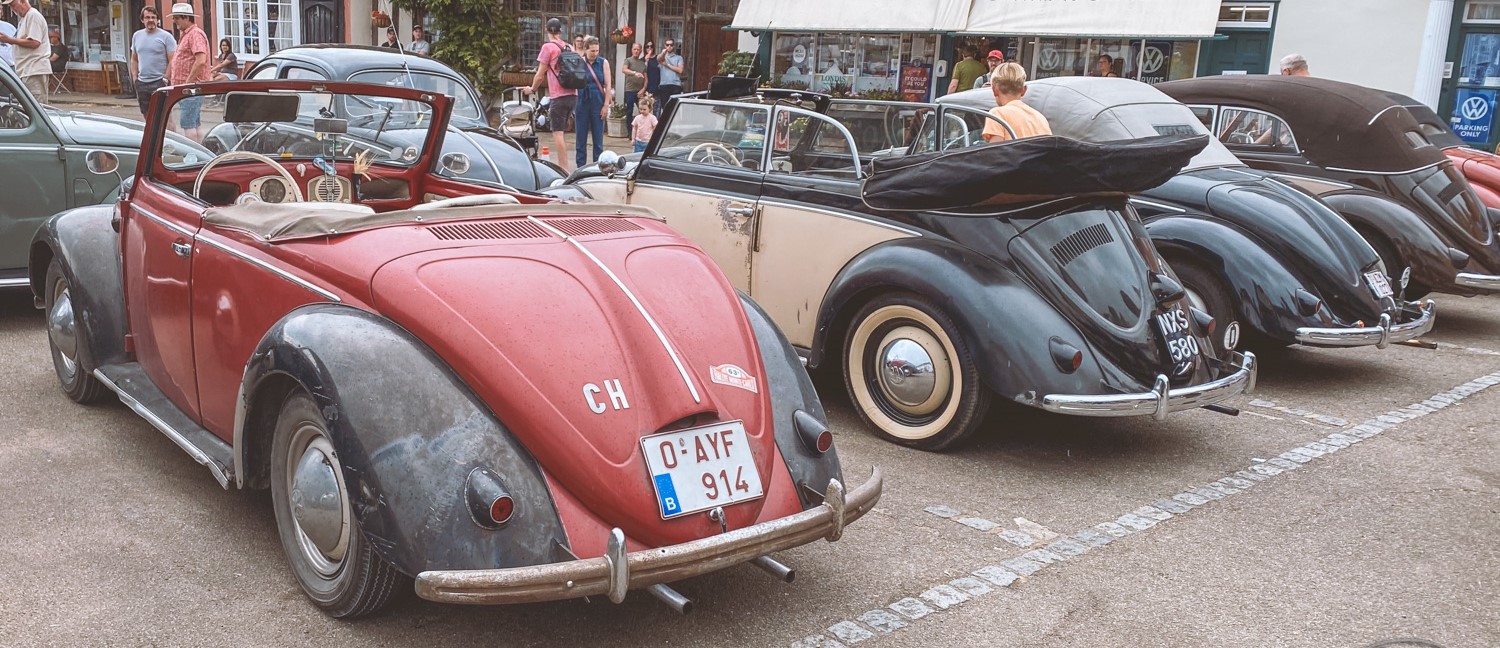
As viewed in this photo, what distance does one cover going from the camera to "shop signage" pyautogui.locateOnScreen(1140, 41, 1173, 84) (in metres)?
16.5

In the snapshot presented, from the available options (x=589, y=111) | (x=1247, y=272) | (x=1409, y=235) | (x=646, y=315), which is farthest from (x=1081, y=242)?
(x=589, y=111)

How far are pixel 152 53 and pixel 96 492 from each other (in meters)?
10.0

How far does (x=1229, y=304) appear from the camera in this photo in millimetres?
6367

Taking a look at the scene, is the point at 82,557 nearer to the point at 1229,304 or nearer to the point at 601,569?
the point at 601,569

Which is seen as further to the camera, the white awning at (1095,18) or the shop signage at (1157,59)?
the shop signage at (1157,59)

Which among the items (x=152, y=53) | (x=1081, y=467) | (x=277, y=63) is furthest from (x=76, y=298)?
(x=152, y=53)

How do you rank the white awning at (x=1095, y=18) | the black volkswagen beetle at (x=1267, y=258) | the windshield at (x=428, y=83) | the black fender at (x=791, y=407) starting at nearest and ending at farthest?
the black fender at (x=791, y=407) → the black volkswagen beetle at (x=1267, y=258) → the windshield at (x=428, y=83) → the white awning at (x=1095, y=18)

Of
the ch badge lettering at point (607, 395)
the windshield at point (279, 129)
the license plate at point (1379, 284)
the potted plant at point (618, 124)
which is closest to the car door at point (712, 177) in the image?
the windshield at point (279, 129)

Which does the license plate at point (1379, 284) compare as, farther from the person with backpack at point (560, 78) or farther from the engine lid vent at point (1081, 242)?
the person with backpack at point (560, 78)

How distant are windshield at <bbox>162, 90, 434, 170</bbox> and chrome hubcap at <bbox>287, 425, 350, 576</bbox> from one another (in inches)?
71.0

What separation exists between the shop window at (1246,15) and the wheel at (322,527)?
1528 centimetres

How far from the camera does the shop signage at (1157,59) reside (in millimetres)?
16484

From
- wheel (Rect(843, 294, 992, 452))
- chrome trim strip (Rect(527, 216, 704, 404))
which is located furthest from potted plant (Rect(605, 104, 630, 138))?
chrome trim strip (Rect(527, 216, 704, 404))

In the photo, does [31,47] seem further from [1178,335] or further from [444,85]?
[1178,335]
